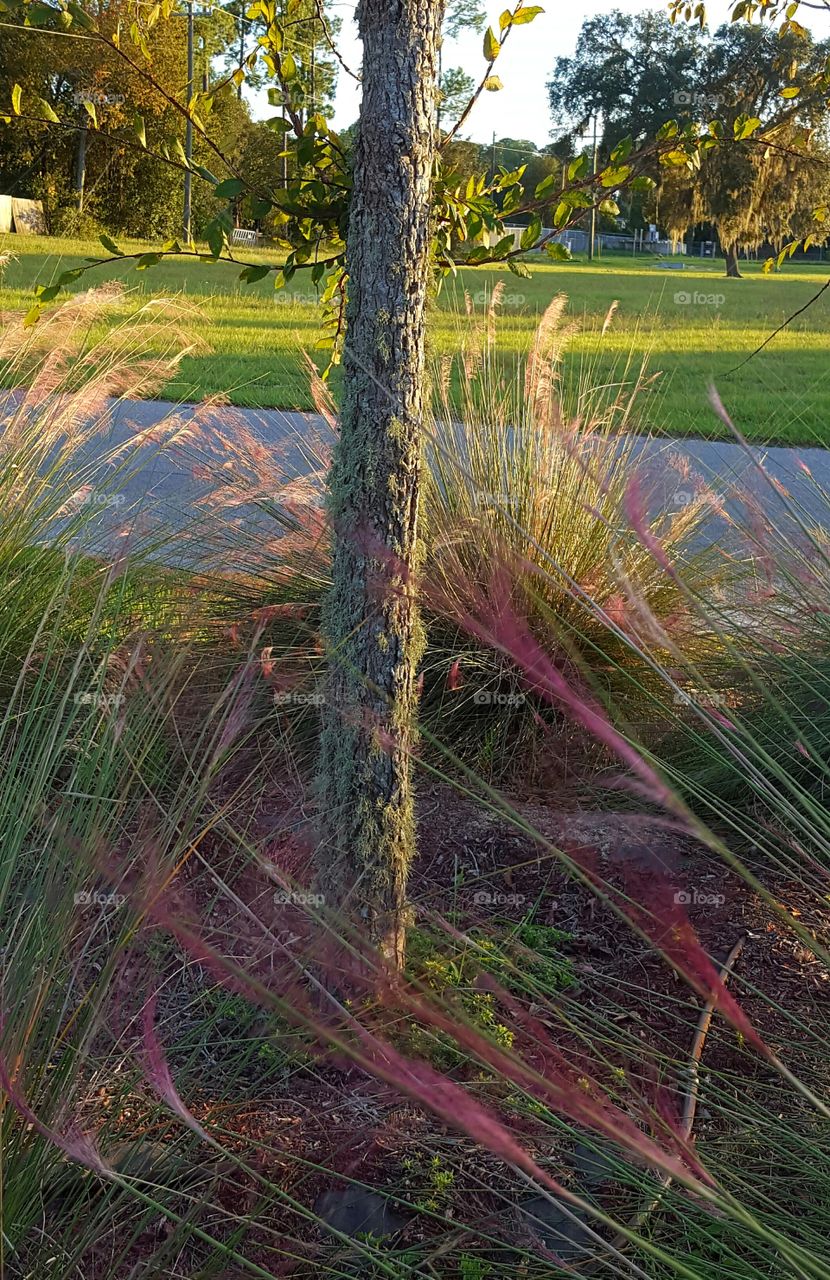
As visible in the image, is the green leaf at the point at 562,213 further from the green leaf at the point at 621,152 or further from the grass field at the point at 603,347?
the grass field at the point at 603,347

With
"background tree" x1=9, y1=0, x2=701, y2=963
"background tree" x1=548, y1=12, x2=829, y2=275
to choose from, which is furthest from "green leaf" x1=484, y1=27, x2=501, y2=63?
"background tree" x1=548, y1=12, x2=829, y2=275

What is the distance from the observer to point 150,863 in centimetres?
→ 139

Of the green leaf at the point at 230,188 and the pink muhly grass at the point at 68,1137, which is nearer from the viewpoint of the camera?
the pink muhly grass at the point at 68,1137

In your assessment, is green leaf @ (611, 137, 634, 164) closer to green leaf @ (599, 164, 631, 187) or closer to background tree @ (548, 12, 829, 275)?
green leaf @ (599, 164, 631, 187)

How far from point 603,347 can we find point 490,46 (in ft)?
15.2

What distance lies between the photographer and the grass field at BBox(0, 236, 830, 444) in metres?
5.29

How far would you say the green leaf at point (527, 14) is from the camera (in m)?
2.22

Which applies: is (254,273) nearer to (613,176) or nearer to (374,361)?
(374,361)

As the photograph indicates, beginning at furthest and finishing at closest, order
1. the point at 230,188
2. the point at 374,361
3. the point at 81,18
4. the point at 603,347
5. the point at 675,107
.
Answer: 1. the point at 675,107
2. the point at 603,347
3. the point at 230,188
4. the point at 81,18
5. the point at 374,361

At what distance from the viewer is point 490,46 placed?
228 cm

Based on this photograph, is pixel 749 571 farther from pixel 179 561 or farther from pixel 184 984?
pixel 184 984

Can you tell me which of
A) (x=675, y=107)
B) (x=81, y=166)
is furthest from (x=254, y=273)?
(x=675, y=107)

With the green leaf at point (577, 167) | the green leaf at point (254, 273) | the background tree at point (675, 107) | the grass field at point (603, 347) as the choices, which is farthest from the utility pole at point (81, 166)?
the green leaf at point (577, 167)

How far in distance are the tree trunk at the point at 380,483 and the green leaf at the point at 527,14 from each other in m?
0.29
